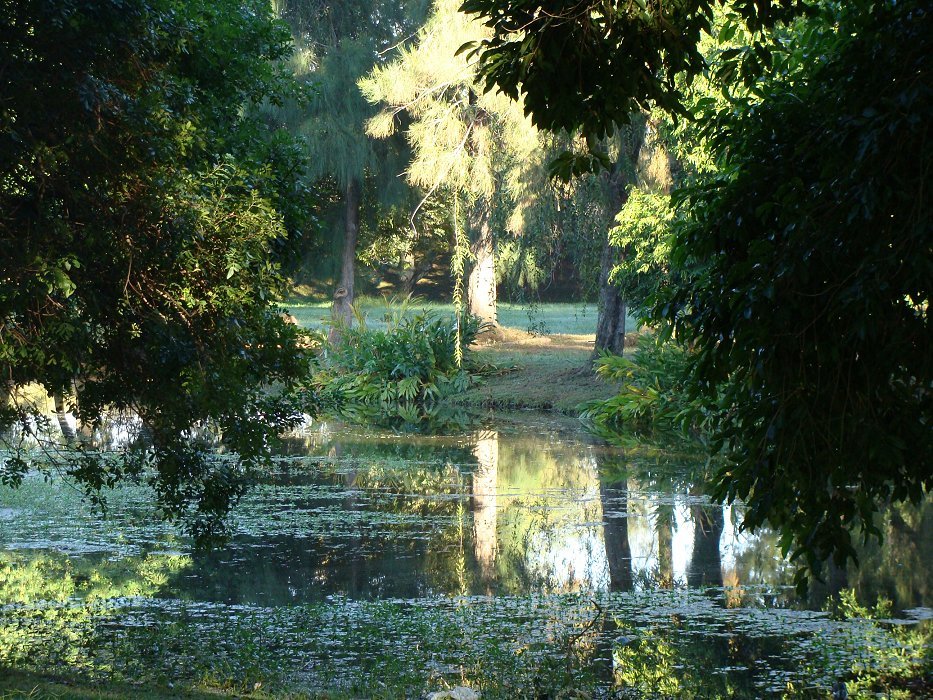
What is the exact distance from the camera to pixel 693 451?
1884 centimetres

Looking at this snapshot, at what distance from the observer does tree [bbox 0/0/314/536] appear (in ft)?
22.9

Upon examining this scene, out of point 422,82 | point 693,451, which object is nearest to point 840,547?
point 693,451

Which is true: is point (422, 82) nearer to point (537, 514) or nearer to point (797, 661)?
point (537, 514)

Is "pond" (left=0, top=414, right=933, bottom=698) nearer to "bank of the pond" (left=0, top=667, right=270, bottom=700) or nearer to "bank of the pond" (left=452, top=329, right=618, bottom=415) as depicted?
"bank of the pond" (left=0, top=667, right=270, bottom=700)

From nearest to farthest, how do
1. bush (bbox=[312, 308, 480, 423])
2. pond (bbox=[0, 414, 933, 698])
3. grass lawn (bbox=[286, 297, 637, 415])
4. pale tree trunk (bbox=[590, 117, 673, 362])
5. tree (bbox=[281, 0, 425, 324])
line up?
pond (bbox=[0, 414, 933, 698])
pale tree trunk (bbox=[590, 117, 673, 362])
grass lawn (bbox=[286, 297, 637, 415])
bush (bbox=[312, 308, 480, 423])
tree (bbox=[281, 0, 425, 324])

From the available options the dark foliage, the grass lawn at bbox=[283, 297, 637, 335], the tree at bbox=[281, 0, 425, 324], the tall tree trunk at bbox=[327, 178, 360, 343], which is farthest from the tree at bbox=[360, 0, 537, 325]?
the dark foliage

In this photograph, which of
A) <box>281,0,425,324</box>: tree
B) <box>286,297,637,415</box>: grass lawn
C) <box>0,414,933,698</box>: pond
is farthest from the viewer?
<box>281,0,425,324</box>: tree

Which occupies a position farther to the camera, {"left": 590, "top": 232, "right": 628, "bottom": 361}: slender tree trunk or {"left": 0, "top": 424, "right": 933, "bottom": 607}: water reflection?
{"left": 590, "top": 232, "right": 628, "bottom": 361}: slender tree trunk

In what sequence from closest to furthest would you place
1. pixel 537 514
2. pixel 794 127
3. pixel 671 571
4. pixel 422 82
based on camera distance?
pixel 794 127
pixel 671 571
pixel 537 514
pixel 422 82

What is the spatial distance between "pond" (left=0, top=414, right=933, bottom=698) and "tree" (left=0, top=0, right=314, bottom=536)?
1262 mm

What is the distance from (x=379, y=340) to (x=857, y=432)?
22.0m

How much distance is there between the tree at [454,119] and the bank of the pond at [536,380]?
4804mm

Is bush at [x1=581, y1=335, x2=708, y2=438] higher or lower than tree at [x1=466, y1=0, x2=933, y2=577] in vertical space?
lower

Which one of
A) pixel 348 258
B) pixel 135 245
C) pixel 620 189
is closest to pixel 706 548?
pixel 135 245
